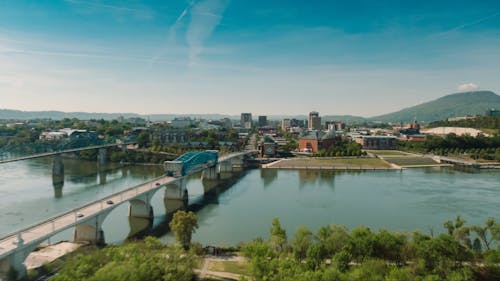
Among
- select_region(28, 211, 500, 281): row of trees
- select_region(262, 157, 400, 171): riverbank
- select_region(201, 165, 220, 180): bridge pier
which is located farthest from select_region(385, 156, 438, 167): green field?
select_region(28, 211, 500, 281): row of trees

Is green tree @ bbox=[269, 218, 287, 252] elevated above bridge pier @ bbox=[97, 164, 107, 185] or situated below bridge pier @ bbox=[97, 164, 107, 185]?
above

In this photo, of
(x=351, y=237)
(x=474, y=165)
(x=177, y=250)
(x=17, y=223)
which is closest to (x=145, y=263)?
(x=177, y=250)

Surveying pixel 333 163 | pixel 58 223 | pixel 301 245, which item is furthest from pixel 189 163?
pixel 333 163

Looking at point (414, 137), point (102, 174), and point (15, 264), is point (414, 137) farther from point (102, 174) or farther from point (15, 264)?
point (15, 264)

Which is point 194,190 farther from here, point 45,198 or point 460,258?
point 460,258

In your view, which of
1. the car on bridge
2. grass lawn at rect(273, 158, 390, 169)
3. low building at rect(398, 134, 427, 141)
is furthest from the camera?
low building at rect(398, 134, 427, 141)

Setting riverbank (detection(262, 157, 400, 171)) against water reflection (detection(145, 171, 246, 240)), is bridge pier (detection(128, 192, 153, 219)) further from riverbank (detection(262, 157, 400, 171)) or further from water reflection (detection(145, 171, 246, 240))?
riverbank (detection(262, 157, 400, 171))
